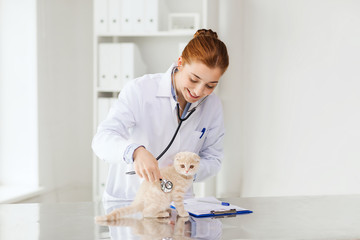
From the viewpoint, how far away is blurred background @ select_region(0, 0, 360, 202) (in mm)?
3021

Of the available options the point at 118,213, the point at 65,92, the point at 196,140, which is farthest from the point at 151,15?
the point at 118,213

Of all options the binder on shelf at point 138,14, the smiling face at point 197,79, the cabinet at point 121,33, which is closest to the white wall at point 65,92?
the cabinet at point 121,33

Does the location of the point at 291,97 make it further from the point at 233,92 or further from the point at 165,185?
the point at 165,185

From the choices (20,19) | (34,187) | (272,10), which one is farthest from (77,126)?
(272,10)

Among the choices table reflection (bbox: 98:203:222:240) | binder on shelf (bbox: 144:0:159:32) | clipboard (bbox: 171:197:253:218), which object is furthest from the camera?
binder on shelf (bbox: 144:0:159:32)

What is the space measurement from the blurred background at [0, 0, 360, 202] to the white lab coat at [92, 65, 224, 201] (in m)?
1.32

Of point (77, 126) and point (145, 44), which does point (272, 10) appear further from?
point (77, 126)

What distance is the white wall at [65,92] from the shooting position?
11.5 feet

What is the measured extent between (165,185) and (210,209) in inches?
9.4

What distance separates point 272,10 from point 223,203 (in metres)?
2.38

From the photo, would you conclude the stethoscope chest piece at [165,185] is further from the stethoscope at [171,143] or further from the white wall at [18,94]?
the white wall at [18,94]

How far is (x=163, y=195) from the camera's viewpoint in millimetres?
1365

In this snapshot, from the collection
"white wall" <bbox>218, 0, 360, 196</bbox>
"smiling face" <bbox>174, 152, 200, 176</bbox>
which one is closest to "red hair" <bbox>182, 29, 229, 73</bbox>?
"smiling face" <bbox>174, 152, 200, 176</bbox>

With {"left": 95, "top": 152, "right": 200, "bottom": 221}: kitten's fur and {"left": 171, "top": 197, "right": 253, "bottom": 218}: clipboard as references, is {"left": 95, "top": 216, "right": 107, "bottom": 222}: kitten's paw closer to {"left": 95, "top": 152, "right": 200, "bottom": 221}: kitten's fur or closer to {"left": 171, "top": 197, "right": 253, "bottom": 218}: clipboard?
{"left": 95, "top": 152, "right": 200, "bottom": 221}: kitten's fur
